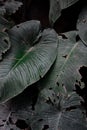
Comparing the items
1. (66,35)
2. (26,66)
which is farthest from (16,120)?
(66,35)

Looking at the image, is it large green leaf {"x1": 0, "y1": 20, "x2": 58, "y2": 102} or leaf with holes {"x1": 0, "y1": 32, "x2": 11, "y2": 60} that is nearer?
large green leaf {"x1": 0, "y1": 20, "x2": 58, "y2": 102}

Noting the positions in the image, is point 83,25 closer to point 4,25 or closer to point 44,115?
point 4,25

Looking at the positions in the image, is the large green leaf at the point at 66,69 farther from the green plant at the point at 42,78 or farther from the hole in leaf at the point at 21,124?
the hole in leaf at the point at 21,124

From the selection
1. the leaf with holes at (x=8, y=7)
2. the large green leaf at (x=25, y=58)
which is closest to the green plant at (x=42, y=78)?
the large green leaf at (x=25, y=58)

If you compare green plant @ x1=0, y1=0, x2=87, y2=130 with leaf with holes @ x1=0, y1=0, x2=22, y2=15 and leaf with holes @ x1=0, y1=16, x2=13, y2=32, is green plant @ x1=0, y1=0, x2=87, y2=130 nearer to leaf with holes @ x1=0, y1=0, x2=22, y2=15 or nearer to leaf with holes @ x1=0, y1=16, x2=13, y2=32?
leaf with holes @ x1=0, y1=16, x2=13, y2=32

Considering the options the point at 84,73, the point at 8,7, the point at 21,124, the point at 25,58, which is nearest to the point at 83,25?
the point at 84,73

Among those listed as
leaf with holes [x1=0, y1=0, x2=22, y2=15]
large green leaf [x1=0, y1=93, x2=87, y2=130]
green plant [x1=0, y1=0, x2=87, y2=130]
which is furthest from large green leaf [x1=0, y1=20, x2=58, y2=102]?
leaf with holes [x1=0, y1=0, x2=22, y2=15]
